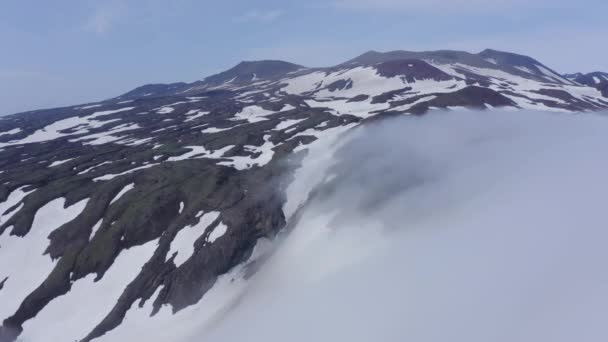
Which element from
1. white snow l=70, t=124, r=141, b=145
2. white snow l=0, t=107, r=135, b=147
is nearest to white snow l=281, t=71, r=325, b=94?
white snow l=0, t=107, r=135, b=147

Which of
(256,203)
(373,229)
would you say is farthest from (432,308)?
(256,203)

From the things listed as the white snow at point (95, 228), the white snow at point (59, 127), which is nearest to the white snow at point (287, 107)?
the white snow at point (59, 127)

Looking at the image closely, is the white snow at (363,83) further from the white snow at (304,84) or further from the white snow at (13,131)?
the white snow at (13,131)

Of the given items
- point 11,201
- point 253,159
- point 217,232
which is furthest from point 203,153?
point 217,232

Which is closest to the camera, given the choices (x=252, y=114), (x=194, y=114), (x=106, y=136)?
(x=106, y=136)

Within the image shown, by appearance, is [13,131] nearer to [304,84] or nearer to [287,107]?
[287,107]

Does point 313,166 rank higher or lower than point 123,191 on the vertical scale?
higher

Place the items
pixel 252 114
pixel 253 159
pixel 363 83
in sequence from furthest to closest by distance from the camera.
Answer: pixel 363 83 → pixel 252 114 → pixel 253 159

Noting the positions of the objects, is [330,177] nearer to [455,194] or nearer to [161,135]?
[455,194]
